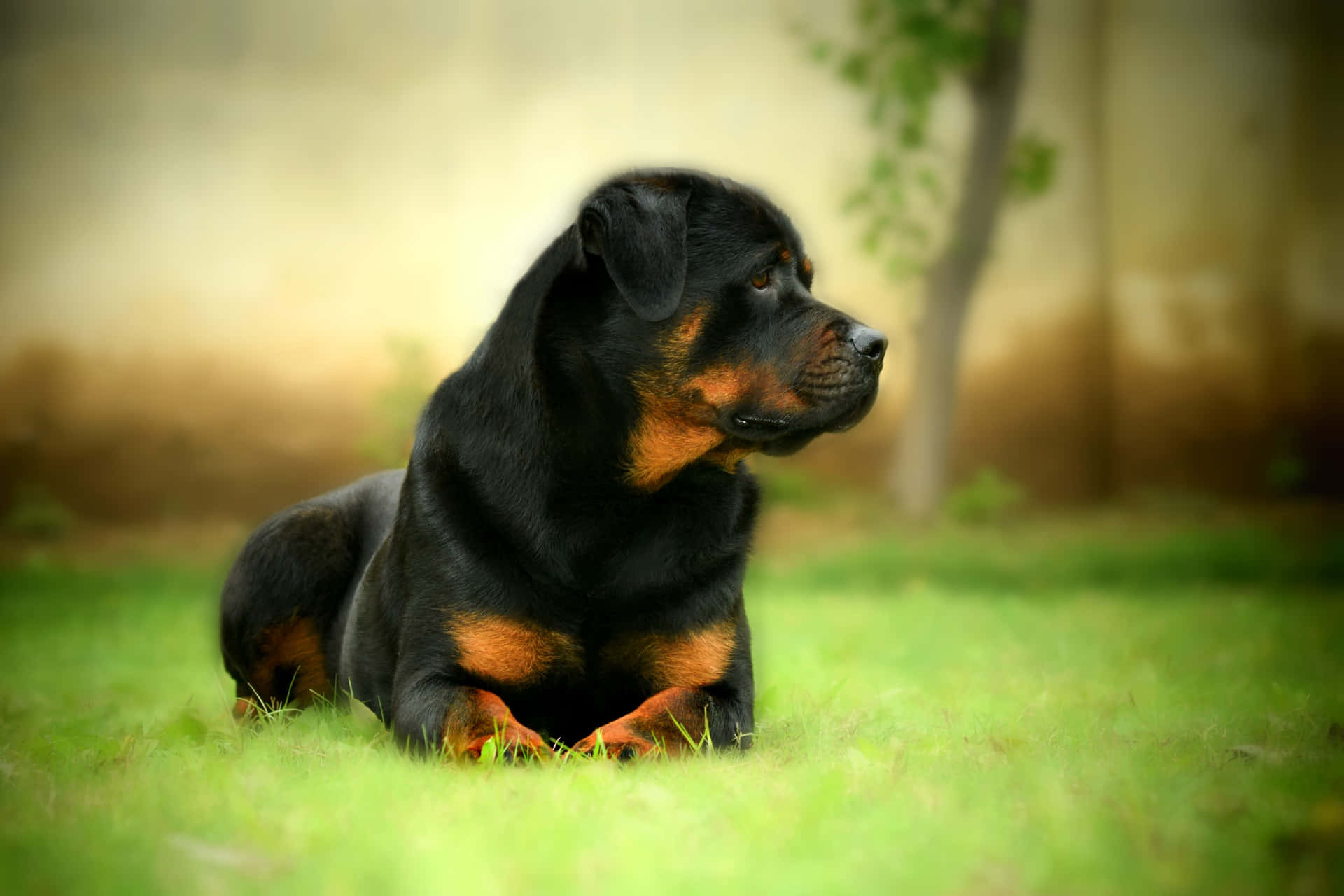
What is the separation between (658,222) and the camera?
3.12 m

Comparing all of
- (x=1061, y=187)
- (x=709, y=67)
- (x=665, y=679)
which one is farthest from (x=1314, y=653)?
(x=709, y=67)

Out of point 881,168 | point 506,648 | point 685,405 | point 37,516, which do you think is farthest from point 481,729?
point 881,168

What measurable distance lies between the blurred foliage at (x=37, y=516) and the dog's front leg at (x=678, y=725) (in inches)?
322

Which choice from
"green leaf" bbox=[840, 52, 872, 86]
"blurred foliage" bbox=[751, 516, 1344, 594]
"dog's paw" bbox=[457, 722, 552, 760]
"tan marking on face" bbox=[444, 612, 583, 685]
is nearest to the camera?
"dog's paw" bbox=[457, 722, 552, 760]

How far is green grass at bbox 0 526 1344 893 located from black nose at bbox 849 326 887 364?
41.1 inches

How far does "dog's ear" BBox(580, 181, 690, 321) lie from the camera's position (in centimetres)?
306

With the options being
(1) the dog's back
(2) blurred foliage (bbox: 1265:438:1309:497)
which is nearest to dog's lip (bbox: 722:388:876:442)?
(1) the dog's back

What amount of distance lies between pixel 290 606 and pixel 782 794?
88.1 inches

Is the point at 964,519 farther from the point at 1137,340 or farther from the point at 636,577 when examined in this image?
the point at 636,577

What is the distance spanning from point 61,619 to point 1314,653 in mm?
7062

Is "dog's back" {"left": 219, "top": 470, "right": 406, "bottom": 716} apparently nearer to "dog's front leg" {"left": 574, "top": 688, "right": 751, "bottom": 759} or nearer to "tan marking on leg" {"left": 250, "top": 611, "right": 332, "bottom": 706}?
"tan marking on leg" {"left": 250, "top": 611, "right": 332, "bottom": 706}

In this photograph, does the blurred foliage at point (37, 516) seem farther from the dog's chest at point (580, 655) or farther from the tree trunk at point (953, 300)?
the dog's chest at point (580, 655)

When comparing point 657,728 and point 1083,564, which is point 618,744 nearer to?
point 657,728

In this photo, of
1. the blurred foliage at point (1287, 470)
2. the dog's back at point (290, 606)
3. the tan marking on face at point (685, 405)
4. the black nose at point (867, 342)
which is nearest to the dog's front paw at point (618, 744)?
the tan marking on face at point (685, 405)
